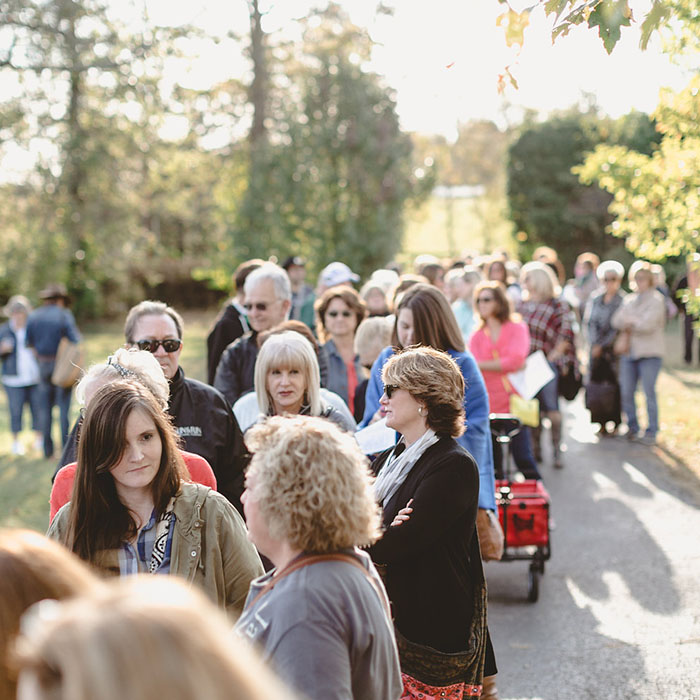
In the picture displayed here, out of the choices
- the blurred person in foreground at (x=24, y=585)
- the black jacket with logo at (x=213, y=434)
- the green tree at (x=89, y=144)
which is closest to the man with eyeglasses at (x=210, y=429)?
the black jacket with logo at (x=213, y=434)

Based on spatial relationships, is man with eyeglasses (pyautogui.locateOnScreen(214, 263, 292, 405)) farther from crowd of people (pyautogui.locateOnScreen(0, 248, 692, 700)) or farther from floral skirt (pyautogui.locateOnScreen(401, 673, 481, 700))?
floral skirt (pyautogui.locateOnScreen(401, 673, 481, 700))

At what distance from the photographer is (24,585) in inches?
63.3

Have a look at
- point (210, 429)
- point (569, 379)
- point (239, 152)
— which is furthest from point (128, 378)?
point (239, 152)

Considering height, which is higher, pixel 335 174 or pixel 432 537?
pixel 335 174

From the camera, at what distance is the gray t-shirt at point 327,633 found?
2.22 m

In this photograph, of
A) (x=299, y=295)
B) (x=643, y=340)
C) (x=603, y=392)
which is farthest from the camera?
(x=299, y=295)

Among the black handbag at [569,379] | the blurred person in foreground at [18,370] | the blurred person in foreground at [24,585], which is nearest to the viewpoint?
the blurred person in foreground at [24,585]

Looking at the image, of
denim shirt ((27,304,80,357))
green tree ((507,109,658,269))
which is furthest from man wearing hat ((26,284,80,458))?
green tree ((507,109,658,269))

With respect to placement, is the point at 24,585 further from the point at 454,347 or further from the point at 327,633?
the point at 454,347

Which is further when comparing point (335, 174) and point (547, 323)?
point (335, 174)

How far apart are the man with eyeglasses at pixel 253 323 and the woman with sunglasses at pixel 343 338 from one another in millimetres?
659

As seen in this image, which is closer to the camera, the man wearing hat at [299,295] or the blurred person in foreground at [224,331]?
the blurred person in foreground at [224,331]

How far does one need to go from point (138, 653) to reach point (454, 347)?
4.25 meters

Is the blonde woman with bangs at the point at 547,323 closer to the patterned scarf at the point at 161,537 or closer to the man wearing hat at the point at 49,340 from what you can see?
the man wearing hat at the point at 49,340
